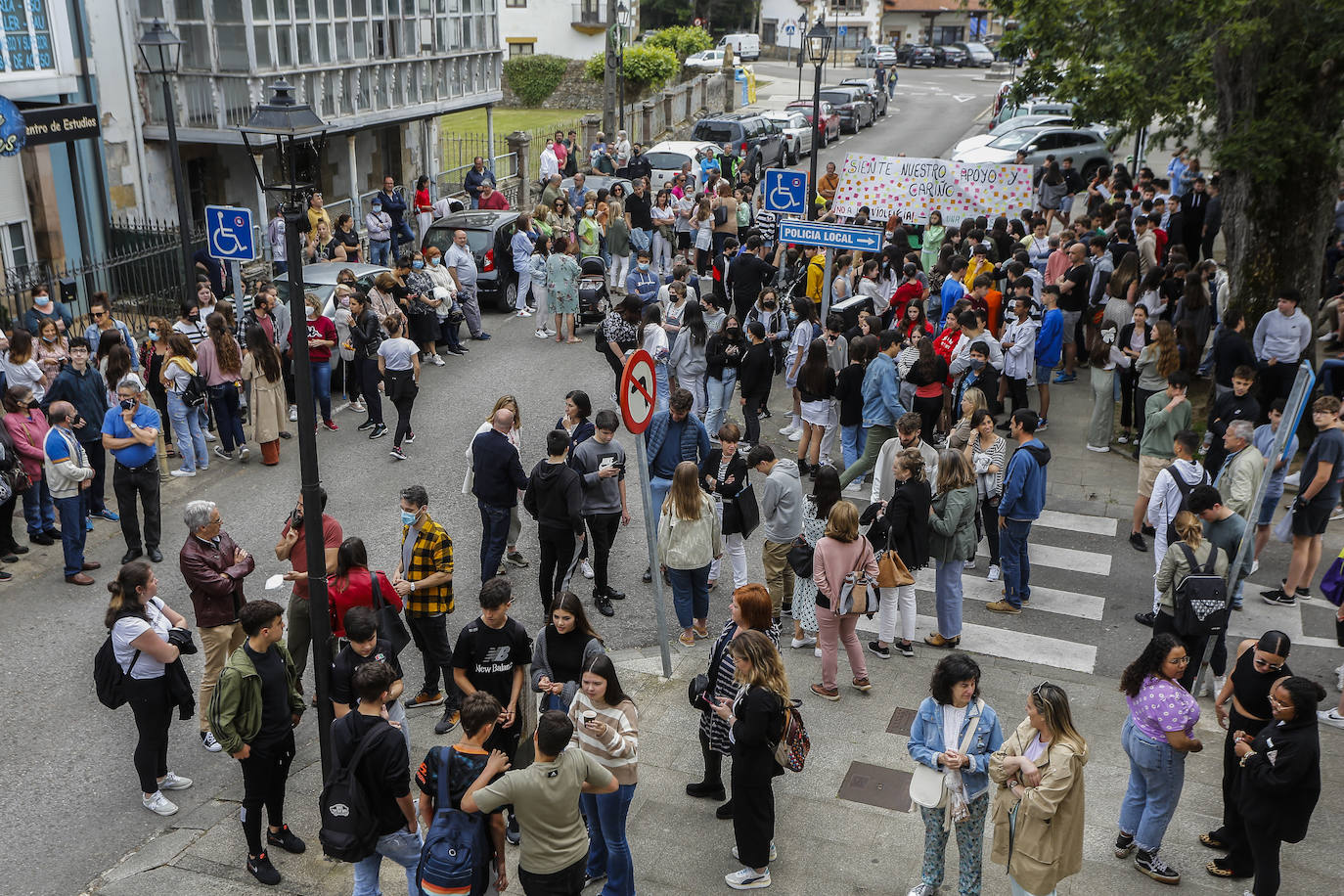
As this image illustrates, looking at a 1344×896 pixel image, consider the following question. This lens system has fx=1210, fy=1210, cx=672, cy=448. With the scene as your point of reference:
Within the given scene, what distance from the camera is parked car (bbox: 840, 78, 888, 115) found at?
46.8m

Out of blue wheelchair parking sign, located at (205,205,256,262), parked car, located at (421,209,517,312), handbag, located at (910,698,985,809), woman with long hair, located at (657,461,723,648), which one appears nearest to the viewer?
handbag, located at (910,698,985,809)

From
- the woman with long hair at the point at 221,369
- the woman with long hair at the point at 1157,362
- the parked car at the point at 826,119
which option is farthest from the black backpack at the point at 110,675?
the parked car at the point at 826,119

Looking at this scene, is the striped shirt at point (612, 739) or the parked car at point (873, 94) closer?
the striped shirt at point (612, 739)

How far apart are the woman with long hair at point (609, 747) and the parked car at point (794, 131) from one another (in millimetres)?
30954

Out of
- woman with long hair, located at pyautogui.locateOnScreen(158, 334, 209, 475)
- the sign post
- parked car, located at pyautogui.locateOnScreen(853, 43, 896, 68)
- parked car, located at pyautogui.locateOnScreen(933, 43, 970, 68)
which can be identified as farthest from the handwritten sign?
parked car, located at pyautogui.locateOnScreen(933, 43, 970, 68)

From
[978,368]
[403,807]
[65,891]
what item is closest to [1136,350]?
[978,368]

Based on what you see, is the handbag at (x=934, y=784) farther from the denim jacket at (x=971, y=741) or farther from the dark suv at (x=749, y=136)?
the dark suv at (x=749, y=136)

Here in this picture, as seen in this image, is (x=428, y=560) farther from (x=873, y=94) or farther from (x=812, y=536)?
(x=873, y=94)

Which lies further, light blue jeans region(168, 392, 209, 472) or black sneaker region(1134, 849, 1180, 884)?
light blue jeans region(168, 392, 209, 472)

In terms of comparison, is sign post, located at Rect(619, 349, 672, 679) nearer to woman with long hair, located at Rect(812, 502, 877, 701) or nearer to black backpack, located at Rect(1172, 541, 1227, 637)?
woman with long hair, located at Rect(812, 502, 877, 701)

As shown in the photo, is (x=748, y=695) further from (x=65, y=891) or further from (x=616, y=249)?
(x=616, y=249)

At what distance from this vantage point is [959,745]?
6.53 metres

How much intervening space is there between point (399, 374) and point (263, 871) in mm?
7613

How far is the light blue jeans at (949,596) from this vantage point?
10.0 metres
